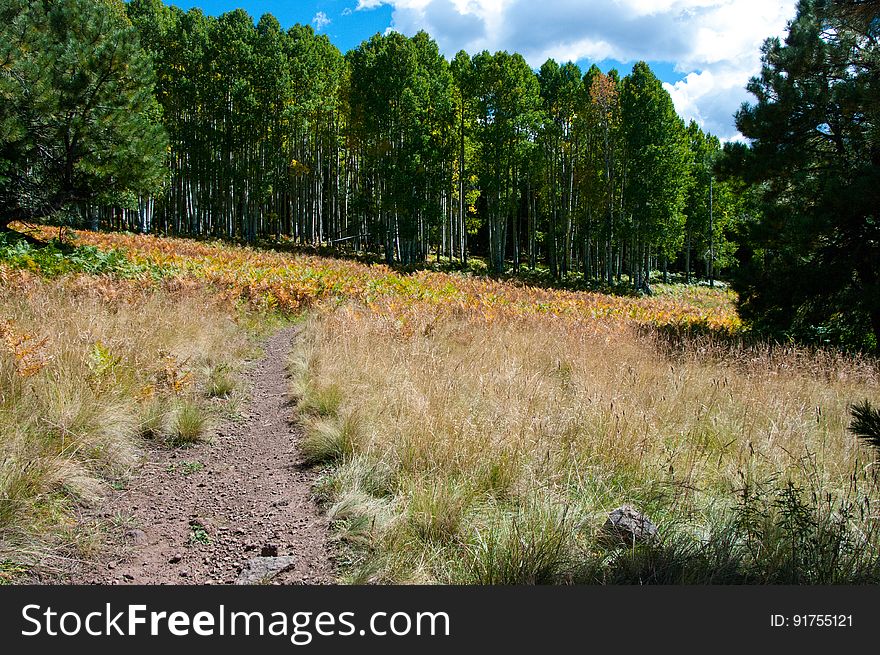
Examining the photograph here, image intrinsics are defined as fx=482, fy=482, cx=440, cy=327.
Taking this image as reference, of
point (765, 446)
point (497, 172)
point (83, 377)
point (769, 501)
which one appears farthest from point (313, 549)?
point (497, 172)

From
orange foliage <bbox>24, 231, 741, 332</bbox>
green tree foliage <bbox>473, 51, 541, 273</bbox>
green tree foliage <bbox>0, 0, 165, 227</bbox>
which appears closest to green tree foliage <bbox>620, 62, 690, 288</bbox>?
green tree foliage <bbox>473, 51, 541, 273</bbox>

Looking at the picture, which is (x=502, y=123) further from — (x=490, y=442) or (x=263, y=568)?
(x=263, y=568)

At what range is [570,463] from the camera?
342 cm

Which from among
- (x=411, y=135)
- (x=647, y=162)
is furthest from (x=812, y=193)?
(x=411, y=135)

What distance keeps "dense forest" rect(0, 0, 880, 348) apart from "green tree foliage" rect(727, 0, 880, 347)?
4 centimetres

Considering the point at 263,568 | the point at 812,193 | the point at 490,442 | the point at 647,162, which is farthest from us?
the point at 647,162

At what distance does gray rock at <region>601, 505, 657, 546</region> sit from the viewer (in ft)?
8.87

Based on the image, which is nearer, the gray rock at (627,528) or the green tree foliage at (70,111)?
the gray rock at (627,528)

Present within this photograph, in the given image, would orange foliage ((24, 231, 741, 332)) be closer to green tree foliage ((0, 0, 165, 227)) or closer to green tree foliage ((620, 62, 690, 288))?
green tree foliage ((0, 0, 165, 227))

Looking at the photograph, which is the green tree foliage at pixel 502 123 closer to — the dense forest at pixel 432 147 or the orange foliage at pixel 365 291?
the dense forest at pixel 432 147

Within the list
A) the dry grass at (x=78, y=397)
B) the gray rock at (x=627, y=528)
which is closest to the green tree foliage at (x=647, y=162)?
the dry grass at (x=78, y=397)

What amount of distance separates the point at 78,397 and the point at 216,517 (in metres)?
1.48

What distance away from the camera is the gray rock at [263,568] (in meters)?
2.51

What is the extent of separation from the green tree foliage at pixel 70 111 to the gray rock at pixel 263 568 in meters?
11.5
